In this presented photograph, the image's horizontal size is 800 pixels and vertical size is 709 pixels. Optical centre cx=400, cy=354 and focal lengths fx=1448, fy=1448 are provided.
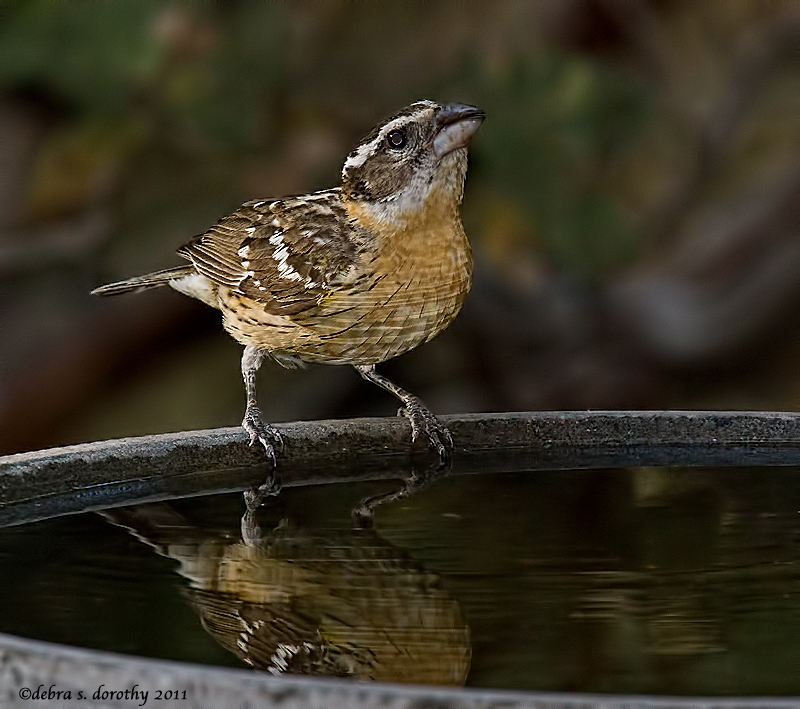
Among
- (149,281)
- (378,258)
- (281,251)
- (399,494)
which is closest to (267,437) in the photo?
(399,494)

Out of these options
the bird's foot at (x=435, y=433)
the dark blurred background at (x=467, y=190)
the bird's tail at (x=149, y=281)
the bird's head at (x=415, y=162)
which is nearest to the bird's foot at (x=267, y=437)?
the bird's foot at (x=435, y=433)

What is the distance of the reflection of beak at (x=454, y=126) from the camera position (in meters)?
2.47

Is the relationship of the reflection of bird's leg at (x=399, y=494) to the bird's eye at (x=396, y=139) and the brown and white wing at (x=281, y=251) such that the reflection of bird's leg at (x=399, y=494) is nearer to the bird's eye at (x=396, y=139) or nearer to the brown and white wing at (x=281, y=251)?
the brown and white wing at (x=281, y=251)

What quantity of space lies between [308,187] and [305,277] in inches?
60.0

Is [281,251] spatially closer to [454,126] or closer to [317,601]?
[454,126]

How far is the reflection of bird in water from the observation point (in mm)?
1290

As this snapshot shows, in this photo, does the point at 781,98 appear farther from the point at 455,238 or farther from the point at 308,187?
the point at 455,238

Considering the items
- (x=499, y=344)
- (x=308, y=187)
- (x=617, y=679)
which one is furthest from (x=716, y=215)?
(x=617, y=679)

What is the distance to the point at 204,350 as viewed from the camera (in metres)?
4.61

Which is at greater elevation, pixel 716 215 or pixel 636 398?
pixel 716 215

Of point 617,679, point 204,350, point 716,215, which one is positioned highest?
point 716,215

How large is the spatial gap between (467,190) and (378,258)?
1735mm

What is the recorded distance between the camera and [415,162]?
2555 millimetres

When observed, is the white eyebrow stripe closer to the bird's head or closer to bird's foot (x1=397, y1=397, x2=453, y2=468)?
the bird's head
